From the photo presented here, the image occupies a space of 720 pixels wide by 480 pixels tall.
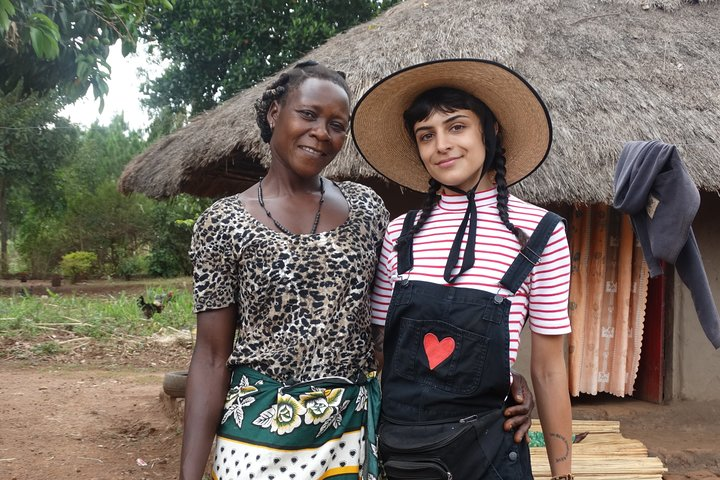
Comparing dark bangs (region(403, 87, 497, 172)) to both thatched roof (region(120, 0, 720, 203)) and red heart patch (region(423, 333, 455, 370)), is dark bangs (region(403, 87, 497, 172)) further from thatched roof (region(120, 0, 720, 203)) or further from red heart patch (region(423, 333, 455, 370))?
thatched roof (region(120, 0, 720, 203))

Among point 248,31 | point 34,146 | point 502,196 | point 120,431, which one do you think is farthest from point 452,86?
point 34,146

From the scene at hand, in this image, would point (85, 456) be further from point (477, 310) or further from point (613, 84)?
point (613, 84)

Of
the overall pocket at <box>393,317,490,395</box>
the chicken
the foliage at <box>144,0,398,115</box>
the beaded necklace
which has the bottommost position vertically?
the chicken

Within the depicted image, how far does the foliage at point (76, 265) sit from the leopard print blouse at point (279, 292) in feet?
54.5

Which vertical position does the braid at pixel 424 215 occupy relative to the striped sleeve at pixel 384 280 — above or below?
above

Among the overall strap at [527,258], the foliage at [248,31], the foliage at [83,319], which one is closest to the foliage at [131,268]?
the foliage at [248,31]

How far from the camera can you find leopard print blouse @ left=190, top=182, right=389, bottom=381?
156cm

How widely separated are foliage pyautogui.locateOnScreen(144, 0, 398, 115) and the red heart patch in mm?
10444

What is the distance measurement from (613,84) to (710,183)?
103 cm

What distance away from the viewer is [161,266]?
1761 cm

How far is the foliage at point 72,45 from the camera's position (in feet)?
9.77

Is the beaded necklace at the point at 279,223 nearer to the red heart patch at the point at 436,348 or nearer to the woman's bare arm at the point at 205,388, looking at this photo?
the woman's bare arm at the point at 205,388

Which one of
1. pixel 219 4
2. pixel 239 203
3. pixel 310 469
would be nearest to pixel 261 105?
pixel 239 203

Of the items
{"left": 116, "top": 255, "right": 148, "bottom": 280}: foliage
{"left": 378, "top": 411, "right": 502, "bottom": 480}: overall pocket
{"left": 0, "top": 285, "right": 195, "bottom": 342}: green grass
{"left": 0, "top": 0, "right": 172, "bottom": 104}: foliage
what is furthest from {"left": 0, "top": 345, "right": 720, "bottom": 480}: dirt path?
{"left": 116, "top": 255, "right": 148, "bottom": 280}: foliage
